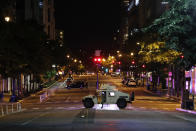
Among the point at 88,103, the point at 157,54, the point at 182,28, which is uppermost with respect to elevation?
the point at 182,28

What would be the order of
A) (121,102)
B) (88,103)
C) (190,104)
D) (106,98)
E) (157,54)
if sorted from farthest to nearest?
(157,54) < (190,104) < (121,102) < (106,98) < (88,103)

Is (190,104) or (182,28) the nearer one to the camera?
(182,28)

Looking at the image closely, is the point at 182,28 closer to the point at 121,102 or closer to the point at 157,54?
the point at 121,102

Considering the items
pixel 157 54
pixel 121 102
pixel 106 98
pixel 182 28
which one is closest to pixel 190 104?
pixel 121 102

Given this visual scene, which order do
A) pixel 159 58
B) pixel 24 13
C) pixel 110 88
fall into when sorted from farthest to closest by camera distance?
pixel 24 13 → pixel 159 58 → pixel 110 88

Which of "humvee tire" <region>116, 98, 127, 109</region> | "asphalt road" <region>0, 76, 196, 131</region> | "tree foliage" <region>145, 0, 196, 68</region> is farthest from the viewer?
"humvee tire" <region>116, 98, 127, 109</region>

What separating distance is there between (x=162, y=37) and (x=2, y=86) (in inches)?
1758

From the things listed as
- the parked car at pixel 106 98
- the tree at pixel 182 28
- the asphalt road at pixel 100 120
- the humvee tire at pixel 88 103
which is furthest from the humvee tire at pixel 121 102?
the tree at pixel 182 28

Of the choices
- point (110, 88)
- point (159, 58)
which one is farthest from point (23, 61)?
point (159, 58)

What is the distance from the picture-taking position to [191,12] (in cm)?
2153

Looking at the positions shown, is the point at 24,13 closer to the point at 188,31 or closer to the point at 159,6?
the point at 159,6

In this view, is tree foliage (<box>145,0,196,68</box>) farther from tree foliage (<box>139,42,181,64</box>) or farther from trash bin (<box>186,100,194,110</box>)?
tree foliage (<box>139,42,181,64</box>)

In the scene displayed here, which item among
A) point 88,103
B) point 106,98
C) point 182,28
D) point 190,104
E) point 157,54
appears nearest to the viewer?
point 182,28

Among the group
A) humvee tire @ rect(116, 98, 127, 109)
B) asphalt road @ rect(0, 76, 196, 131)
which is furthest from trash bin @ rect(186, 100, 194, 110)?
humvee tire @ rect(116, 98, 127, 109)
